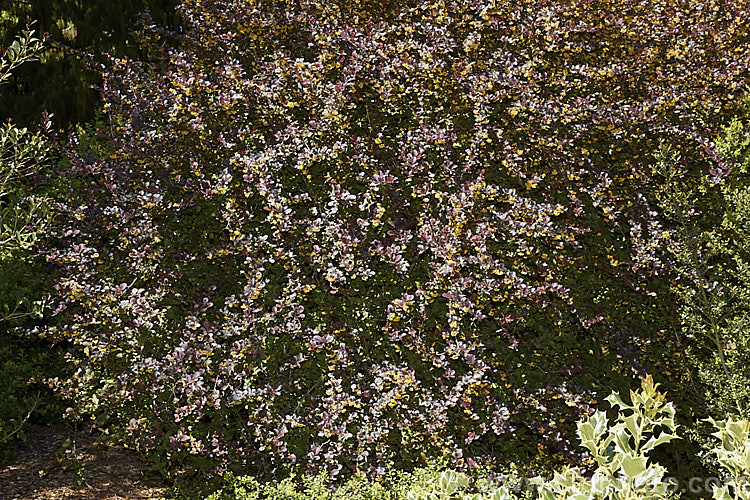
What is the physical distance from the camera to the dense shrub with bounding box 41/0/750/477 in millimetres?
3777

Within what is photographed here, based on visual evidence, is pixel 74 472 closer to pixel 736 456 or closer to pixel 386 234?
pixel 386 234

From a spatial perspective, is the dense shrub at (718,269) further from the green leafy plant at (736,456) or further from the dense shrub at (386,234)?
the green leafy plant at (736,456)

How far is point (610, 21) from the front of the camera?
483 cm

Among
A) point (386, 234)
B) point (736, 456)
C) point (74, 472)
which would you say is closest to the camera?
point (736, 456)

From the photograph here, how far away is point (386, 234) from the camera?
14.5 ft

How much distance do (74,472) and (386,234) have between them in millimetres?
2507

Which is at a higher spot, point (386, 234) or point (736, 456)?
point (386, 234)

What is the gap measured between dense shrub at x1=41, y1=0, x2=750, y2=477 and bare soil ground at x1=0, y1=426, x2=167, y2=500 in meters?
0.22

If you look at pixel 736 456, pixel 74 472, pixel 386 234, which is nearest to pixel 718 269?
pixel 386 234

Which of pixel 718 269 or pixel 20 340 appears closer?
pixel 718 269

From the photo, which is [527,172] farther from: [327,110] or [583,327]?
[327,110]

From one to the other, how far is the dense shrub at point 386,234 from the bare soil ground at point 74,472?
22 cm

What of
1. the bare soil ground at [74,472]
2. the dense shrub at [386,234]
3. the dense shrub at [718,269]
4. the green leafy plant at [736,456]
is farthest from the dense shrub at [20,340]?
the dense shrub at [718,269]

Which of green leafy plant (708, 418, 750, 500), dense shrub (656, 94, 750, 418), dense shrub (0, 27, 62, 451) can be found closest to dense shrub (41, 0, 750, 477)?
dense shrub (656, 94, 750, 418)
